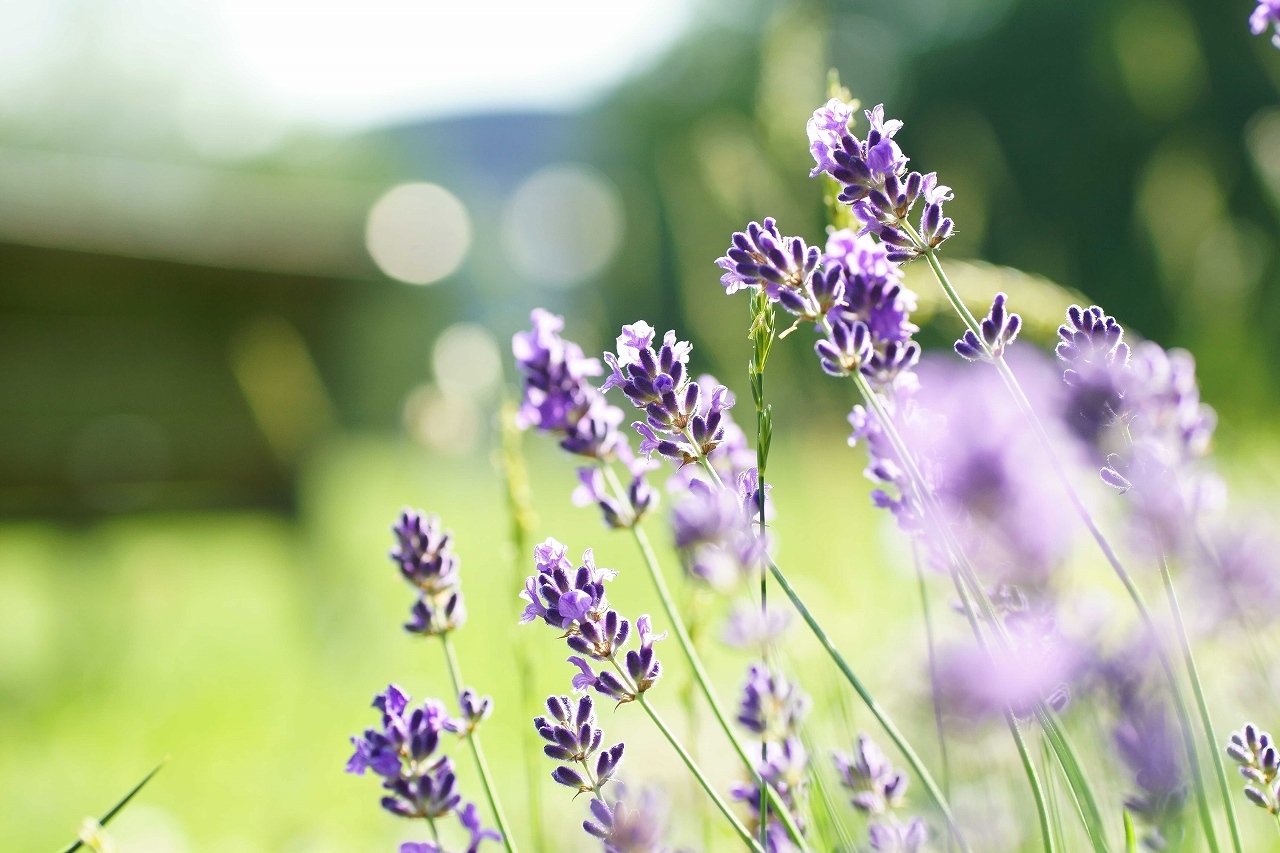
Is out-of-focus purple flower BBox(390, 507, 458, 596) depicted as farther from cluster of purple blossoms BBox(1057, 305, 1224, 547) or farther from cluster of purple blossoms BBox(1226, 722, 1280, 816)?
cluster of purple blossoms BBox(1226, 722, 1280, 816)

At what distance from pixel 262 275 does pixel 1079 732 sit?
620 cm

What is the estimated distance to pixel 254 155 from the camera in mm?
22266

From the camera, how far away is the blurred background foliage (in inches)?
103

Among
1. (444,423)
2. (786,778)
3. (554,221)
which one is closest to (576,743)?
(786,778)

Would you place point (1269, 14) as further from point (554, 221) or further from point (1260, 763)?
point (554, 221)

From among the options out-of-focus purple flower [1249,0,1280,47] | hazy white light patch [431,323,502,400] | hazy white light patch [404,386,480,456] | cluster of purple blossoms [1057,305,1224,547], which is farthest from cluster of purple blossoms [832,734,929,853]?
hazy white light patch [404,386,480,456]

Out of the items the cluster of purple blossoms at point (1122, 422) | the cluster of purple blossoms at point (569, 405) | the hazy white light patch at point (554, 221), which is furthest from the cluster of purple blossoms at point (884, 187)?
the hazy white light patch at point (554, 221)

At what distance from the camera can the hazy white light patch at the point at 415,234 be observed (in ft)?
28.4

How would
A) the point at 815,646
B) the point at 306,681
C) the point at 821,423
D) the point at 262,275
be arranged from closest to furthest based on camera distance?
the point at 815,646
the point at 821,423
the point at 306,681
the point at 262,275

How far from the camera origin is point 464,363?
13.4ft

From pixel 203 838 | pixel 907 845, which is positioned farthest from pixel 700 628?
pixel 203 838

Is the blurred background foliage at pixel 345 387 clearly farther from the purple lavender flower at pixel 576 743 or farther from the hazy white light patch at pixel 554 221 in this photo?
the hazy white light patch at pixel 554 221

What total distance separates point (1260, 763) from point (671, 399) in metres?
0.59

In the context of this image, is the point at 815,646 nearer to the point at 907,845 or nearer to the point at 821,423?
the point at 907,845
